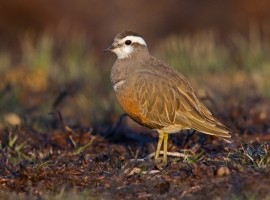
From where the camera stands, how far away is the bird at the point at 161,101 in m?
9.00

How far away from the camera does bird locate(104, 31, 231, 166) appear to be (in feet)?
29.5

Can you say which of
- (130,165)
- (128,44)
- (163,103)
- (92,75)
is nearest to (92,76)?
(92,75)

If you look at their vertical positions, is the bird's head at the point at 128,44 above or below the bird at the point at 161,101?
above

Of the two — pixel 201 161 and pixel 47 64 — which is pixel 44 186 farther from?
pixel 47 64

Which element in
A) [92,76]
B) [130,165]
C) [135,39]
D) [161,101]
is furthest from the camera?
[92,76]

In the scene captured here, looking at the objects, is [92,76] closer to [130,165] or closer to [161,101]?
[161,101]

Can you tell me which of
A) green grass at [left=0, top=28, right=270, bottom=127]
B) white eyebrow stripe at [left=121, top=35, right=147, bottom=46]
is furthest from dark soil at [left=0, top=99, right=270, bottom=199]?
green grass at [left=0, top=28, right=270, bottom=127]

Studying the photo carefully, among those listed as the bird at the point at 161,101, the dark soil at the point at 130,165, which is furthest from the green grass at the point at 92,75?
the bird at the point at 161,101

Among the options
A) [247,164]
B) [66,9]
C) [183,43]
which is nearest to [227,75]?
[183,43]

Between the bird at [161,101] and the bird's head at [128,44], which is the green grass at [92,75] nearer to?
the bird's head at [128,44]

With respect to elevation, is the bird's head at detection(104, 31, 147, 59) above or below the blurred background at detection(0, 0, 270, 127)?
above

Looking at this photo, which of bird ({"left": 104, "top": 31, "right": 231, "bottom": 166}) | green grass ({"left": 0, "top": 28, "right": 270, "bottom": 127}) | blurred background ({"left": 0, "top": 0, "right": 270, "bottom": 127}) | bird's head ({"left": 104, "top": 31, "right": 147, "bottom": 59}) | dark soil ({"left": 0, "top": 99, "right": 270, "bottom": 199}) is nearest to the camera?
dark soil ({"left": 0, "top": 99, "right": 270, "bottom": 199})

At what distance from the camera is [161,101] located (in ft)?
29.9

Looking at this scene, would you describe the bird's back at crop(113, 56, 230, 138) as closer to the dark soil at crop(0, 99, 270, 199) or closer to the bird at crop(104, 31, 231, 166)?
the bird at crop(104, 31, 231, 166)
